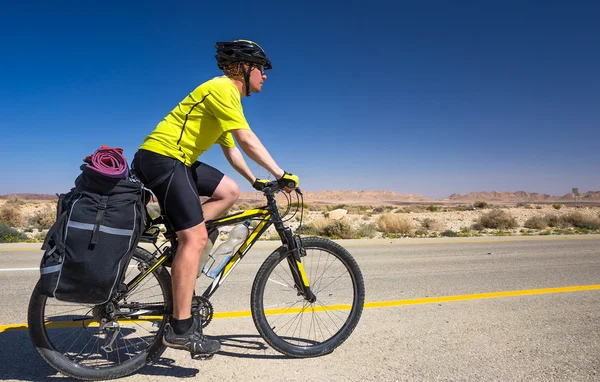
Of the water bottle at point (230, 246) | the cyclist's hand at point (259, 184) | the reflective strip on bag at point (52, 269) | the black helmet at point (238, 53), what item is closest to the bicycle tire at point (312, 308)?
the water bottle at point (230, 246)

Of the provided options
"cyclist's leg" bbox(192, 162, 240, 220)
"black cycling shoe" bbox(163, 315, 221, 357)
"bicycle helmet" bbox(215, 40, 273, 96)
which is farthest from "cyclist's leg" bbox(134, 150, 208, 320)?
"bicycle helmet" bbox(215, 40, 273, 96)

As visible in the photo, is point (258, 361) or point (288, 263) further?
point (288, 263)

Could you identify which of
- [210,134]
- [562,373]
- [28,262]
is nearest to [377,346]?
[562,373]

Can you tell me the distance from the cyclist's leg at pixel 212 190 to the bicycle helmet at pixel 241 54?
2.47 feet

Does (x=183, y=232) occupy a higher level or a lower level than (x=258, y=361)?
higher

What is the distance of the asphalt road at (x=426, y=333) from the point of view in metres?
3.11

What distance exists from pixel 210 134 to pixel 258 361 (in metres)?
1.83

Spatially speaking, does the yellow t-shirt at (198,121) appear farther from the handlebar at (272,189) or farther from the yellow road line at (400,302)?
the yellow road line at (400,302)

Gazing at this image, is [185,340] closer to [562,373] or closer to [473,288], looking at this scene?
[562,373]

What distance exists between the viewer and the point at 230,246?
3.46m

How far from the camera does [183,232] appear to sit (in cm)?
301

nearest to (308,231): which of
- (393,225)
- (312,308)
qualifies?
(393,225)

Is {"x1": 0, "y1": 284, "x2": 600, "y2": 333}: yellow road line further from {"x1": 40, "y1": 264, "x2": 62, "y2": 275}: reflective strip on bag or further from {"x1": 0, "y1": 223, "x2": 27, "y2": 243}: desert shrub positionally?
{"x1": 0, "y1": 223, "x2": 27, "y2": 243}: desert shrub

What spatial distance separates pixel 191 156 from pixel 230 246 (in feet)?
2.67
